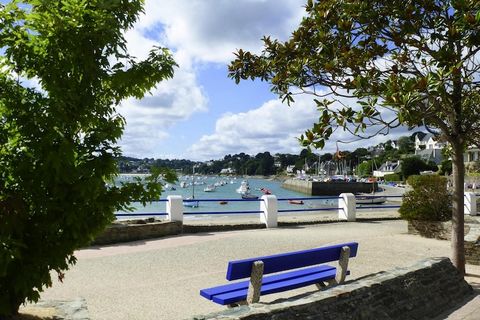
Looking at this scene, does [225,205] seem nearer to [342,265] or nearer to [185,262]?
[185,262]

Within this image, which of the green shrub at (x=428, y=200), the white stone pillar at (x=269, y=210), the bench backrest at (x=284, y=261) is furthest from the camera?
the white stone pillar at (x=269, y=210)

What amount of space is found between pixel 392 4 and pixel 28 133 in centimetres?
634

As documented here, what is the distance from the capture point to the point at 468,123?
333 inches

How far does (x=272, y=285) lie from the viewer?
585cm

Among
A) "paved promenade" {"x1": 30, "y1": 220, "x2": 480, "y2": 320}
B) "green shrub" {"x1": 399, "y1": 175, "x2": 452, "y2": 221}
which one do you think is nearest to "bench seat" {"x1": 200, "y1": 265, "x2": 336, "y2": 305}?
"paved promenade" {"x1": 30, "y1": 220, "x2": 480, "y2": 320}

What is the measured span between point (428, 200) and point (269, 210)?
4686 mm

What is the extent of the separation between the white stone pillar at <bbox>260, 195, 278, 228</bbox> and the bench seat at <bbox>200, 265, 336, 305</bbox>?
7.89 metres

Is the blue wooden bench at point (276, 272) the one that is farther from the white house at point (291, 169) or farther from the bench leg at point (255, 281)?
the white house at point (291, 169)

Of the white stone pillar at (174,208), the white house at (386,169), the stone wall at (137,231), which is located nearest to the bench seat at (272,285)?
the stone wall at (137,231)

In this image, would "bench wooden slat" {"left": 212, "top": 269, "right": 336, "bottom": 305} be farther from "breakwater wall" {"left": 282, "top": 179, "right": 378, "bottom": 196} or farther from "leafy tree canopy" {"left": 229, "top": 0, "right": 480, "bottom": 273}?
"breakwater wall" {"left": 282, "top": 179, "right": 378, "bottom": 196}

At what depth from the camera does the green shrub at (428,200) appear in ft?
44.3

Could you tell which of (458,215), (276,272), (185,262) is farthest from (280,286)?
(458,215)

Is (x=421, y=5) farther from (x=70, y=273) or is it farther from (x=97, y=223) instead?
(x=70, y=273)

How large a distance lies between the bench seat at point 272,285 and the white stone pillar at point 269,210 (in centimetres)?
789
